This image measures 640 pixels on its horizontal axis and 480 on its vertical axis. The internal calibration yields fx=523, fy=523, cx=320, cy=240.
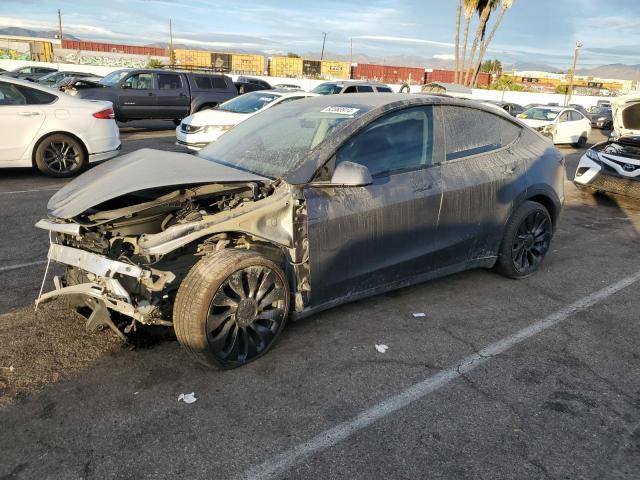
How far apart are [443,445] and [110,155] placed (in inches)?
329

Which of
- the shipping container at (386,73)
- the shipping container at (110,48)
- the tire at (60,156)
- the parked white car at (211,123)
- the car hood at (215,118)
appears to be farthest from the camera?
the shipping container at (386,73)

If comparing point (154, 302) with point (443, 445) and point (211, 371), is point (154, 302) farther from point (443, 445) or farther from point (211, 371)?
point (443, 445)

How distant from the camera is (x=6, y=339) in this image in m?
3.52

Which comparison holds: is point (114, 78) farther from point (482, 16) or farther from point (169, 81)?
point (482, 16)

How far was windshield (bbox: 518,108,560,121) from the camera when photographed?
18.0 m

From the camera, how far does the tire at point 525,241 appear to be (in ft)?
15.5

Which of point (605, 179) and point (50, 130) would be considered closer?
point (50, 130)

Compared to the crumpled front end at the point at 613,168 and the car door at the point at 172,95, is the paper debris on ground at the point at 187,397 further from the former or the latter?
the car door at the point at 172,95

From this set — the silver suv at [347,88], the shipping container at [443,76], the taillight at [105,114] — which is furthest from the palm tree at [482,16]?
the taillight at [105,114]

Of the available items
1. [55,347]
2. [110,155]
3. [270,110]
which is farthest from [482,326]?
[110,155]

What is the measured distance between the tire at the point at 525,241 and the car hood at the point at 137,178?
2458mm

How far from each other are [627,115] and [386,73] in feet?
194

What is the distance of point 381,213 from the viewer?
3.70m

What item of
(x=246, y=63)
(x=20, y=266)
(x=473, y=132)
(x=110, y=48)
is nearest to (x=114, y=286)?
(x=20, y=266)
